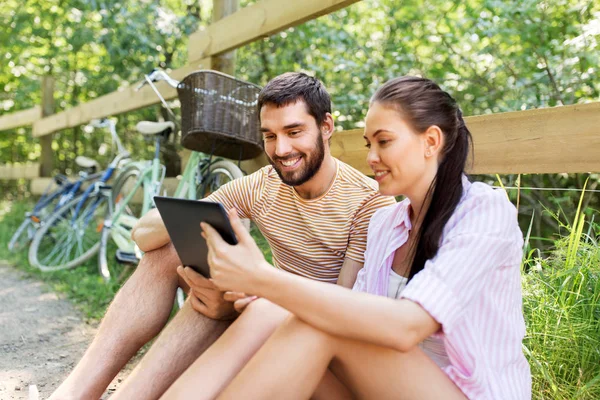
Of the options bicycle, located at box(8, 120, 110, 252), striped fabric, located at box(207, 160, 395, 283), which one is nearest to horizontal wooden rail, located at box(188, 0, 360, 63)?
striped fabric, located at box(207, 160, 395, 283)

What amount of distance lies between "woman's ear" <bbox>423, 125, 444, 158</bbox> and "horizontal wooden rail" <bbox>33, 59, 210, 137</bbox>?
8.11 ft

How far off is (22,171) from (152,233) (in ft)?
21.0

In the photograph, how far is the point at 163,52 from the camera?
20.0ft

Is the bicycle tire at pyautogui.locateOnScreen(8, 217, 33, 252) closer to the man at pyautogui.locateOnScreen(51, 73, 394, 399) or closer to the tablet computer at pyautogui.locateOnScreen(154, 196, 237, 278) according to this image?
the man at pyautogui.locateOnScreen(51, 73, 394, 399)

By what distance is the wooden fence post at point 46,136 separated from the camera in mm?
7223

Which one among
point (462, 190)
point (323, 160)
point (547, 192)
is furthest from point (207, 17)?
point (462, 190)

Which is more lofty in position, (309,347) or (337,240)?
(337,240)

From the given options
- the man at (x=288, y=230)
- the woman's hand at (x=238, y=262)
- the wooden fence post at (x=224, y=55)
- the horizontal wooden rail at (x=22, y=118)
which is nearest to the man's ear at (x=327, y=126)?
the man at (x=288, y=230)

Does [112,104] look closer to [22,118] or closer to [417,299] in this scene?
[22,118]

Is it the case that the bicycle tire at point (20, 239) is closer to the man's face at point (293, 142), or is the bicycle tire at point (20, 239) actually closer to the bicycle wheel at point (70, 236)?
the bicycle wheel at point (70, 236)

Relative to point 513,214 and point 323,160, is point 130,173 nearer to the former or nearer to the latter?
point 323,160

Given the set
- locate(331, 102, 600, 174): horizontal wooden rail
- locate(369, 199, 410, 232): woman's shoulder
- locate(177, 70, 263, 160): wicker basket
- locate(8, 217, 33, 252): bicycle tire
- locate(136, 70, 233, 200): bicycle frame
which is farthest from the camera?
locate(8, 217, 33, 252): bicycle tire

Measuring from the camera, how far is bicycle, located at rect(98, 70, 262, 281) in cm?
314

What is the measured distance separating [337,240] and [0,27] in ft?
26.1
